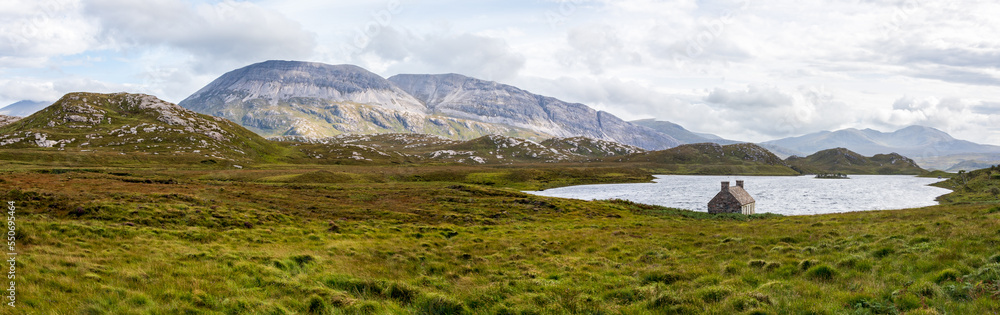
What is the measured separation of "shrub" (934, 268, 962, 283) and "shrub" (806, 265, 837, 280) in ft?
8.63

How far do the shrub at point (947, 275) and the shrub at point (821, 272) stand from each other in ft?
8.63

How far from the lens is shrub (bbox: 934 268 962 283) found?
1273 centimetres

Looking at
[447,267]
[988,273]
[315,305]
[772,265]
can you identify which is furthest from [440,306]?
[988,273]

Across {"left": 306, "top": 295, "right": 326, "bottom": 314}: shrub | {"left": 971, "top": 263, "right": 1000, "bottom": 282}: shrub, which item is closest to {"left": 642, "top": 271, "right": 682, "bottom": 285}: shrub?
{"left": 971, "top": 263, "right": 1000, "bottom": 282}: shrub

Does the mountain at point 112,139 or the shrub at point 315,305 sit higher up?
the mountain at point 112,139

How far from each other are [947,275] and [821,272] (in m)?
3.18

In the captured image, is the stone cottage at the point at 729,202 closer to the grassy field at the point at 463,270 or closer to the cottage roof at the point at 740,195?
the cottage roof at the point at 740,195

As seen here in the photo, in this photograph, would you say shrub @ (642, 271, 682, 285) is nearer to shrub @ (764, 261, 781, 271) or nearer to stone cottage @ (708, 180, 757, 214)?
shrub @ (764, 261, 781, 271)

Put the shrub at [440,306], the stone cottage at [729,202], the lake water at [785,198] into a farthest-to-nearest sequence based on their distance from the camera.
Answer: the lake water at [785,198]
the stone cottage at [729,202]
the shrub at [440,306]

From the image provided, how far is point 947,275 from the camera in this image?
12922 millimetres

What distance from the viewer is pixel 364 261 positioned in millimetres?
20984

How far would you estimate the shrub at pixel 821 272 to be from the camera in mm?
14985

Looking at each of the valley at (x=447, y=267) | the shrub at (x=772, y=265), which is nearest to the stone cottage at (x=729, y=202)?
the valley at (x=447, y=267)

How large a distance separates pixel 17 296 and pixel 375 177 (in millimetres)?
119658
